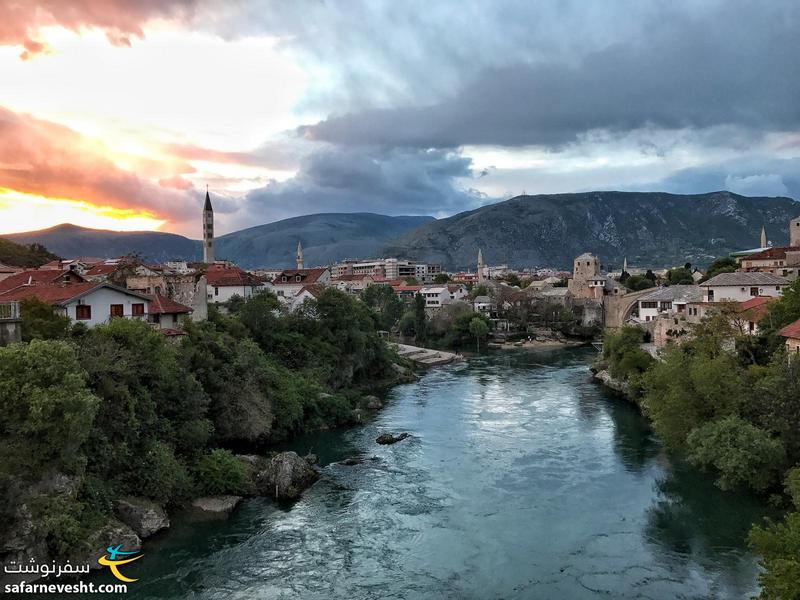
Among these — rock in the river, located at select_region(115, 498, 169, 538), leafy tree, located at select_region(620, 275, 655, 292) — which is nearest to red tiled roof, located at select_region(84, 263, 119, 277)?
rock in the river, located at select_region(115, 498, 169, 538)

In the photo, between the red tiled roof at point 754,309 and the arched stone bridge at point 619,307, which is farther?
the arched stone bridge at point 619,307

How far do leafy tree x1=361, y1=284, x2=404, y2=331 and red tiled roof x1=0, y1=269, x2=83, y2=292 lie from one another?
4945 cm

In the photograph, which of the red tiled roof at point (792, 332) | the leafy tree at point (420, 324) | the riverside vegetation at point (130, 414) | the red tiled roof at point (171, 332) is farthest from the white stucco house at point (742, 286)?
the leafy tree at point (420, 324)

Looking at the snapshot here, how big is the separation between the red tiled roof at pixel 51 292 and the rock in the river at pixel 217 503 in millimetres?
10367

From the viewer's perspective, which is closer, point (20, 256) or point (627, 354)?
point (627, 354)

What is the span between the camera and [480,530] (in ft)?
55.4

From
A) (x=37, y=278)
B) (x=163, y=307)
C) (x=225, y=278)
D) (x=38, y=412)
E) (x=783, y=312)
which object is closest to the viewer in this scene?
(x=38, y=412)

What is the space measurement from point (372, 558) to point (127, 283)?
23.2m

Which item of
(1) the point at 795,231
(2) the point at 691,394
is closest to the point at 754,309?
(2) the point at 691,394

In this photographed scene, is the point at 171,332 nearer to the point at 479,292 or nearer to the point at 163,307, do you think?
the point at 163,307

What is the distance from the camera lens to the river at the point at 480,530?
13.9 meters

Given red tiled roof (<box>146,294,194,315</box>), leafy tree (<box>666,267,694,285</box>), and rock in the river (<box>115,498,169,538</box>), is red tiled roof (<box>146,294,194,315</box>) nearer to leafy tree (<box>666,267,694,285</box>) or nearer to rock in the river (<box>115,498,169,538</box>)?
rock in the river (<box>115,498,169,538</box>)

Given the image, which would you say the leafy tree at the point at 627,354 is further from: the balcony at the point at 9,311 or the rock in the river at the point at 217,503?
the balcony at the point at 9,311

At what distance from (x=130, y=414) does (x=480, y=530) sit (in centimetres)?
Answer: 1128
